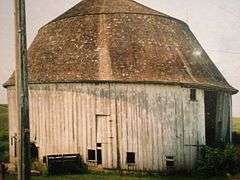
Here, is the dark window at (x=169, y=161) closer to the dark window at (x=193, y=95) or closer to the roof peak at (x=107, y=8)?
the dark window at (x=193, y=95)

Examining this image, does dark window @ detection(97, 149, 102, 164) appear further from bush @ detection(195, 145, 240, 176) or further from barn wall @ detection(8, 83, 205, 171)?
bush @ detection(195, 145, 240, 176)

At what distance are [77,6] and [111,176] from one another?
11692mm

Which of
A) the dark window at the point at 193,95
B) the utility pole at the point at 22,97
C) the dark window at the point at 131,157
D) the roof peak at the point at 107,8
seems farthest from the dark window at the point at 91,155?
the utility pole at the point at 22,97

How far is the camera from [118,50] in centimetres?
2078

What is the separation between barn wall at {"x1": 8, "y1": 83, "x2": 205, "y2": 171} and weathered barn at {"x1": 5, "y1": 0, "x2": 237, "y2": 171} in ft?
0.16

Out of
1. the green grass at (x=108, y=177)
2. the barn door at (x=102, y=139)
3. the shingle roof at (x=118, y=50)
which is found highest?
the shingle roof at (x=118, y=50)

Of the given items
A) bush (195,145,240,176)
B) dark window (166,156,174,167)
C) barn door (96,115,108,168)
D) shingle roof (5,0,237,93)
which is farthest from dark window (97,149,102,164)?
bush (195,145,240,176)

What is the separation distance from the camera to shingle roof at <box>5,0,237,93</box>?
2003cm

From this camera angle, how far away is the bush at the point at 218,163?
18.8 metres

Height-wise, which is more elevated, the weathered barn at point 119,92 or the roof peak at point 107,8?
the roof peak at point 107,8

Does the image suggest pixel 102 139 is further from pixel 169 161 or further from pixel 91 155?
pixel 169 161

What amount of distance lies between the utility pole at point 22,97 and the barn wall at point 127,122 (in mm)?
10717

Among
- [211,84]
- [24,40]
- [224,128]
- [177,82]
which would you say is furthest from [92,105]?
[24,40]

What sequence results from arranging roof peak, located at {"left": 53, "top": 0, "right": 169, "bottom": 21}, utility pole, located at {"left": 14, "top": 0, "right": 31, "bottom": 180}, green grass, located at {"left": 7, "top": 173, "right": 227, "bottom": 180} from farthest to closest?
roof peak, located at {"left": 53, "top": 0, "right": 169, "bottom": 21}
green grass, located at {"left": 7, "top": 173, "right": 227, "bottom": 180}
utility pole, located at {"left": 14, "top": 0, "right": 31, "bottom": 180}
